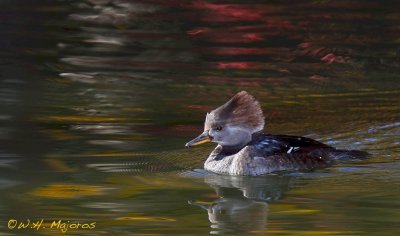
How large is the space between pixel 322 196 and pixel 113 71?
6.92 metres

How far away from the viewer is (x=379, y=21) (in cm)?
2011

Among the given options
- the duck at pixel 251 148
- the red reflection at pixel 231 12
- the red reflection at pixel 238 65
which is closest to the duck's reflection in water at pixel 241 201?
the duck at pixel 251 148

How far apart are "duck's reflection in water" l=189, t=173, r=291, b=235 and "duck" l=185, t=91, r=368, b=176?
0.13 m

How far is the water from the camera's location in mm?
10258

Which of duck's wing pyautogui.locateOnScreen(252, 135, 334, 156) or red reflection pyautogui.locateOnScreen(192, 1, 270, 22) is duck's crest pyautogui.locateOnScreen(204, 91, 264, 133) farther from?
red reflection pyautogui.locateOnScreen(192, 1, 270, 22)

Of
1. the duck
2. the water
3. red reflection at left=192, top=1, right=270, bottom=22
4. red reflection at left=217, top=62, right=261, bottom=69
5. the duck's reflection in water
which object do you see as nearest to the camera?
the duck's reflection in water

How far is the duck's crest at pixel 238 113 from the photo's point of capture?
11.9m

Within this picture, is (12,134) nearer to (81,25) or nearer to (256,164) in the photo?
(256,164)

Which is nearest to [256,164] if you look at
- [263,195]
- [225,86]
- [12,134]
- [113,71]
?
[263,195]

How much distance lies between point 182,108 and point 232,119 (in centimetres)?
327

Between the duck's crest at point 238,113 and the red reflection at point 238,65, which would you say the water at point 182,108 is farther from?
the duck's crest at point 238,113

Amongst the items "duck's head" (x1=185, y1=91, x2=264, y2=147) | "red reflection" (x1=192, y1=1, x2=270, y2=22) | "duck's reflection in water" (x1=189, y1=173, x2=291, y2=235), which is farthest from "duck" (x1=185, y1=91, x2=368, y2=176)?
"red reflection" (x1=192, y1=1, x2=270, y2=22)

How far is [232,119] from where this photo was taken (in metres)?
12.0

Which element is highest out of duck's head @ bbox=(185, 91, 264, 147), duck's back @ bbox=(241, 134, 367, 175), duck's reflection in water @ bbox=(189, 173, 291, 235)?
duck's head @ bbox=(185, 91, 264, 147)
